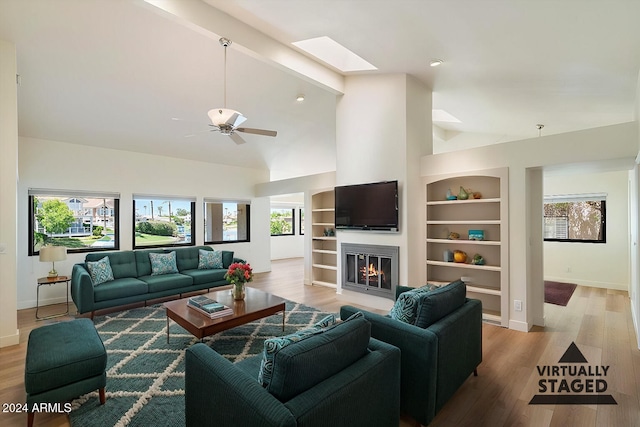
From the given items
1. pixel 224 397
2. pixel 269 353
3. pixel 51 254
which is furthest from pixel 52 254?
pixel 269 353

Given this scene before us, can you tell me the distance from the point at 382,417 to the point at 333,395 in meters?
0.50

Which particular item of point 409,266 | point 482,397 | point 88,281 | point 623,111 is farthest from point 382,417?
point 623,111

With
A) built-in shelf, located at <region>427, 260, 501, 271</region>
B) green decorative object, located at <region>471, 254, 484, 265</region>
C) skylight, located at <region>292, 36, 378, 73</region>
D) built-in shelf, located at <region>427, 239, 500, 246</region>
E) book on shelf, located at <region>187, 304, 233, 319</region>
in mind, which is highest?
skylight, located at <region>292, 36, 378, 73</region>

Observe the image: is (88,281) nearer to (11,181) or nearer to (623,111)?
(11,181)

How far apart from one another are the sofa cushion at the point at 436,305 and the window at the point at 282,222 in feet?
28.1

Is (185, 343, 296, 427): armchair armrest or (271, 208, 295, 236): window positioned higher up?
(271, 208, 295, 236): window

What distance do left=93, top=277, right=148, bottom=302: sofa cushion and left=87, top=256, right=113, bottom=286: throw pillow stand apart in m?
0.09

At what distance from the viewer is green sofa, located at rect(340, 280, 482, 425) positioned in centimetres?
196

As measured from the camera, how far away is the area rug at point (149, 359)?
2.22m

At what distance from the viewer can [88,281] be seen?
164 inches

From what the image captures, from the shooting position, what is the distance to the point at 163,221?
21.4ft

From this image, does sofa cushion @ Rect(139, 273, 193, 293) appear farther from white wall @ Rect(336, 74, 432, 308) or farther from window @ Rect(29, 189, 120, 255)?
white wall @ Rect(336, 74, 432, 308)

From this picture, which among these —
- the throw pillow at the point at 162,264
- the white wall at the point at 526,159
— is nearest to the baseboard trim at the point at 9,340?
the throw pillow at the point at 162,264

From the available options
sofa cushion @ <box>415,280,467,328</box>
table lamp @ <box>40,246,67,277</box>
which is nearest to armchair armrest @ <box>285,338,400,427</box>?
sofa cushion @ <box>415,280,467,328</box>
